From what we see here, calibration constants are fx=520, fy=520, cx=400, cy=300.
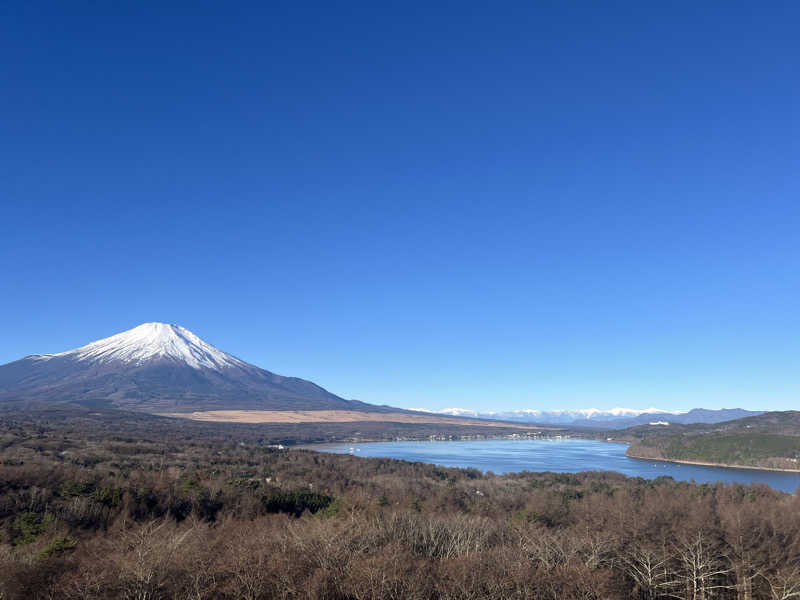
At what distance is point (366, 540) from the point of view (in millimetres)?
25266

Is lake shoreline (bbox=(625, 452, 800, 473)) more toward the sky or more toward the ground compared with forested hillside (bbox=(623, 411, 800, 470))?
more toward the ground

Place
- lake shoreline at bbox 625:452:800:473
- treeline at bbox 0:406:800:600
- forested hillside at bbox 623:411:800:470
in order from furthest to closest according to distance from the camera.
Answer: forested hillside at bbox 623:411:800:470 → lake shoreline at bbox 625:452:800:473 → treeline at bbox 0:406:800:600

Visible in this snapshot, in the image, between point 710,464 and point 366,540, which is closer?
point 366,540

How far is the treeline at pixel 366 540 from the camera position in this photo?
17984mm

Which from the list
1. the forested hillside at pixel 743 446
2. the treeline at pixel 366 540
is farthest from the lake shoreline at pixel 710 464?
the treeline at pixel 366 540

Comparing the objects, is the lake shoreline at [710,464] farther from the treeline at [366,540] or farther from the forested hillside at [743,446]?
the treeline at [366,540]

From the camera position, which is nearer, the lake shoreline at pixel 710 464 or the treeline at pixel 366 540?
the treeline at pixel 366 540

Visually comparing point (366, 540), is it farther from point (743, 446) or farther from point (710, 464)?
point (743, 446)

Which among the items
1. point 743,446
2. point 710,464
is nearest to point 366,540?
point 710,464

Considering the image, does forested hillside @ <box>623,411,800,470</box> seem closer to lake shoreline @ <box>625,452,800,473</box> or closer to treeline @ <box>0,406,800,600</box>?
lake shoreline @ <box>625,452,800,473</box>

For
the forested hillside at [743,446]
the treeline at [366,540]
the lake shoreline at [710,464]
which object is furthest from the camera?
the forested hillside at [743,446]

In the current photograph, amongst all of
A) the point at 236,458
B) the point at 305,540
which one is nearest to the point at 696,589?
the point at 305,540

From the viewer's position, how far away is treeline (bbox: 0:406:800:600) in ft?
59.0

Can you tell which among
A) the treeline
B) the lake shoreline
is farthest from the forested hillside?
the treeline
